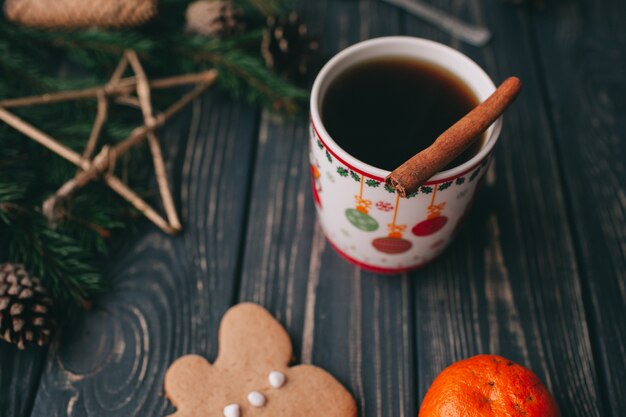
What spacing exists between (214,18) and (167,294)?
468 mm

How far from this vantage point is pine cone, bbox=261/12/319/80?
0.97m

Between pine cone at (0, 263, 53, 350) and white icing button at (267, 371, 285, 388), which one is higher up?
pine cone at (0, 263, 53, 350)

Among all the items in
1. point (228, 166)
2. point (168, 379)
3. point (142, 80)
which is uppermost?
point (142, 80)

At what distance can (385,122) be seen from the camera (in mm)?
789

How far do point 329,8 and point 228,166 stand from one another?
393mm

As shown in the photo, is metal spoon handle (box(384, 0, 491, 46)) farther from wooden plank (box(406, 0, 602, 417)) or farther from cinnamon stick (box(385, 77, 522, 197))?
cinnamon stick (box(385, 77, 522, 197))

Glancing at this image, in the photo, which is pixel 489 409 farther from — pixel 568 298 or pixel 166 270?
pixel 166 270

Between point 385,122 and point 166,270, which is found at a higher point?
point 385,122

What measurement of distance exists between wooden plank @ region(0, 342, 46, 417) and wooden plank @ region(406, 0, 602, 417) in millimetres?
536

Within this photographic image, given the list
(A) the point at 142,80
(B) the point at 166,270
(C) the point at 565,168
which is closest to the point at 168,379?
(B) the point at 166,270

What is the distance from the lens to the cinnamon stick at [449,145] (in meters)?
0.62

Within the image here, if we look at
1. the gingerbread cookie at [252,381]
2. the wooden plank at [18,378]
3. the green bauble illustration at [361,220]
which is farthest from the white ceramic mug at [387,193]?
the wooden plank at [18,378]

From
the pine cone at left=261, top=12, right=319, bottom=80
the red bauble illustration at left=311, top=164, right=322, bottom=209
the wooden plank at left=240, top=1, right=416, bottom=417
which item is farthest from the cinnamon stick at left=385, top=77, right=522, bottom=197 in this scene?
the pine cone at left=261, top=12, right=319, bottom=80

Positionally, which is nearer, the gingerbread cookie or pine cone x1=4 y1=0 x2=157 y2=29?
the gingerbread cookie
